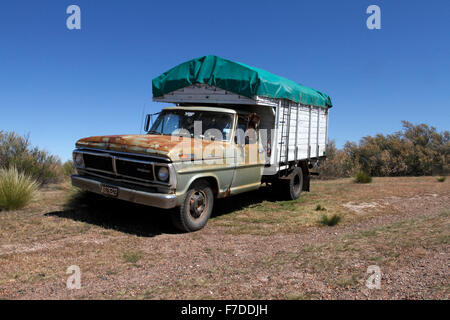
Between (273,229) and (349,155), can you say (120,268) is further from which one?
(349,155)

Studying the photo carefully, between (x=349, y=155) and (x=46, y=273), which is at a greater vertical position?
(x=349, y=155)

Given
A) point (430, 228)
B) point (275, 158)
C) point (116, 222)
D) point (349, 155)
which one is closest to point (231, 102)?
point (275, 158)

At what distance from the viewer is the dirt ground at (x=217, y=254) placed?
3.69 meters

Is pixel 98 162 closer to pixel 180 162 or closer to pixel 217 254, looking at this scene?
pixel 180 162

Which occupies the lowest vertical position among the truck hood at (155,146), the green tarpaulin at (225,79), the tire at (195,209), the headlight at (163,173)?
the tire at (195,209)

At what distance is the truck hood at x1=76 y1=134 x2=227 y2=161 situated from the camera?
547cm

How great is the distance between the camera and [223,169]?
21.4 ft

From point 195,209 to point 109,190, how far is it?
1460 mm

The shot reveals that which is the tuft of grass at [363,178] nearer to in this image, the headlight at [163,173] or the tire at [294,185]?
the tire at [294,185]

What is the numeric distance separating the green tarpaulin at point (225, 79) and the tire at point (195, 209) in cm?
227

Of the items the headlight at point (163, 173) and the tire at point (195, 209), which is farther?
the tire at point (195, 209)

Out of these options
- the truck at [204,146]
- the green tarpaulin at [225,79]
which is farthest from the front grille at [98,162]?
the green tarpaulin at [225,79]

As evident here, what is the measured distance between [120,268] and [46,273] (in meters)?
0.81

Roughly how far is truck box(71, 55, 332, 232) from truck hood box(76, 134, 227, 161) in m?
0.02
